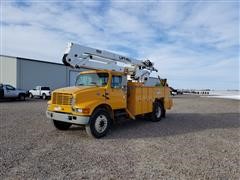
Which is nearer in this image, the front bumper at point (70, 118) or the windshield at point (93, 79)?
the front bumper at point (70, 118)

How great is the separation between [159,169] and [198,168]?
32.8 inches

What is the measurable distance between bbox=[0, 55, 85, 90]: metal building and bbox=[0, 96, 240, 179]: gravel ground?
78.1 ft

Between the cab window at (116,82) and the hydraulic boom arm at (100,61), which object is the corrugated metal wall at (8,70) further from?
the cab window at (116,82)

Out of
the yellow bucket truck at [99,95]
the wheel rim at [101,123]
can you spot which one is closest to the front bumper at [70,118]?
→ the yellow bucket truck at [99,95]

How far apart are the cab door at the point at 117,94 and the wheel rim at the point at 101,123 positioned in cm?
65

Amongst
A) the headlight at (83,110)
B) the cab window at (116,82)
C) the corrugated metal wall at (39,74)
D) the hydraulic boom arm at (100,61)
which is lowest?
the headlight at (83,110)

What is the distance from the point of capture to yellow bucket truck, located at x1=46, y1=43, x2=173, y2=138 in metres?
7.30

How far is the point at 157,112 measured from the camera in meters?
11.3

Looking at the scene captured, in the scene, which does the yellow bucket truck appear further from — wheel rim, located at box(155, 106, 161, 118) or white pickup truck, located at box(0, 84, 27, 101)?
white pickup truck, located at box(0, 84, 27, 101)

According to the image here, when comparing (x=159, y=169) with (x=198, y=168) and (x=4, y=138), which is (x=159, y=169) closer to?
(x=198, y=168)

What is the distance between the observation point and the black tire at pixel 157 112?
11.0m

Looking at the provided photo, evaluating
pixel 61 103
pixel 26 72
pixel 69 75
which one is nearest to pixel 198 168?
pixel 61 103

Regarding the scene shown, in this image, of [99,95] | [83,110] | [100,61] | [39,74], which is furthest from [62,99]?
[39,74]

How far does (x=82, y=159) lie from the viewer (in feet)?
17.7
